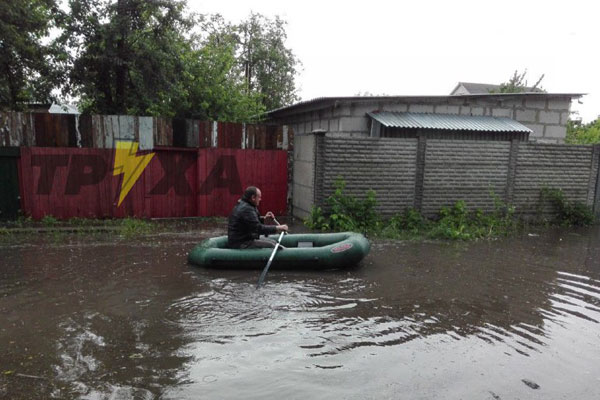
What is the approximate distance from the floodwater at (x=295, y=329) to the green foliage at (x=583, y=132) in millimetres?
13324

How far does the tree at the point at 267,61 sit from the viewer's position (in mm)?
28719

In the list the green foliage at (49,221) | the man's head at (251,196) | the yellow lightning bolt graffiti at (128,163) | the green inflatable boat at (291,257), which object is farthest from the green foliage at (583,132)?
the green foliage at (49,221)

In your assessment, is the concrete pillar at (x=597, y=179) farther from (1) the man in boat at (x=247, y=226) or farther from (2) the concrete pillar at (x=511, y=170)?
(1) the man in boat at (x=247, y=226)

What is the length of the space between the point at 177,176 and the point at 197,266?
4.44 metres

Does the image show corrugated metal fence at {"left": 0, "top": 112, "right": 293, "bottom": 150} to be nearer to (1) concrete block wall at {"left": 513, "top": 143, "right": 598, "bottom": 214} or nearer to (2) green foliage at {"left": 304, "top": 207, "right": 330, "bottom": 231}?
(2) green foliage at {"left": 304, "top": 207, "right": 330, "bottom": 231}

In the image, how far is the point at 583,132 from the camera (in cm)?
2325

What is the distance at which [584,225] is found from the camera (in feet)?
41.5

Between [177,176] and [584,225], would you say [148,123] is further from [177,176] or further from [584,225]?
[584,225]

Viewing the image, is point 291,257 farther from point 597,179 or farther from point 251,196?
point 597,179

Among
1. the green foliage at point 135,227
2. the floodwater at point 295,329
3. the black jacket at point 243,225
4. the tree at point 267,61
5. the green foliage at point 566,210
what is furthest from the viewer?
the tree at point 267,61

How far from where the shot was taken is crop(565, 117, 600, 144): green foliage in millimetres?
19453

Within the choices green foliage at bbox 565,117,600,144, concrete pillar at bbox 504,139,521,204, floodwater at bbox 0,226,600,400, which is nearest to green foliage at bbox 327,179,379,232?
floodwater at bbox 0,226,600,400

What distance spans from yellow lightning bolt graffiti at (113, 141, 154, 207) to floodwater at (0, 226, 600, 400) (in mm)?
2965

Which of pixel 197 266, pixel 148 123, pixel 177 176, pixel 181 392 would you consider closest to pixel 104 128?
pixel 148 123
